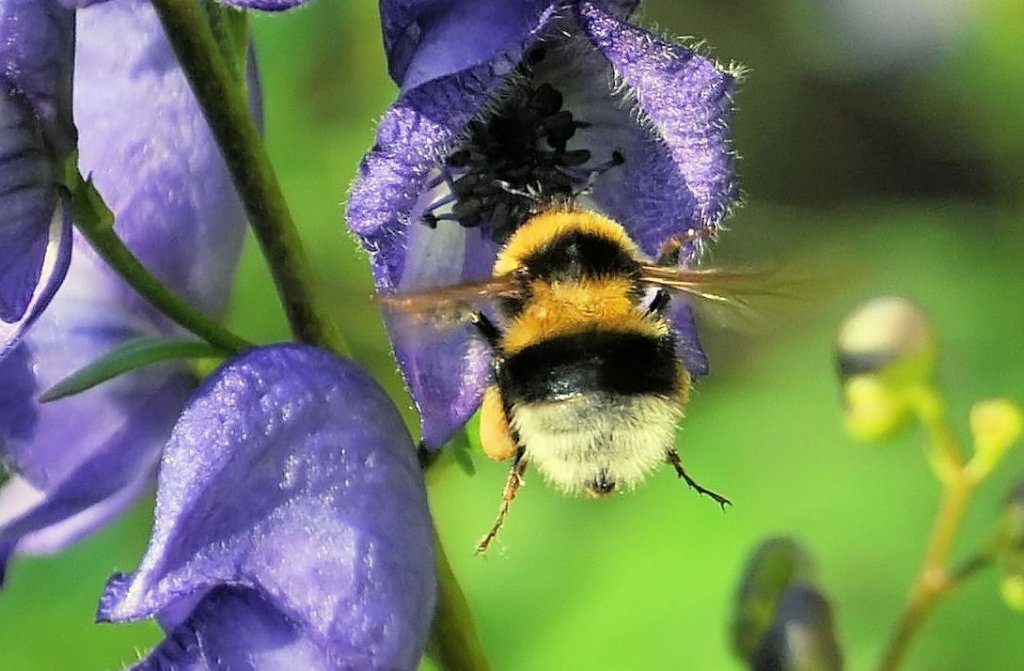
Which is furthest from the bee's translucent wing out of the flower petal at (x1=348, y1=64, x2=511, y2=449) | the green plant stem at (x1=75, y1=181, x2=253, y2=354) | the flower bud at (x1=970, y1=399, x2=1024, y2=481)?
the flower bud at (x1=970, y1=399, x2=1024, y2=481)

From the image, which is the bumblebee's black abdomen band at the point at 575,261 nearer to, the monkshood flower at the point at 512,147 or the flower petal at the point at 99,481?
the monkshood flower at the point at 512,147

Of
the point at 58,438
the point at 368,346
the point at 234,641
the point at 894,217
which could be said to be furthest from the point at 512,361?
the point at 894,217

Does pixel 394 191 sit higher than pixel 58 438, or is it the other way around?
pixel 394 191

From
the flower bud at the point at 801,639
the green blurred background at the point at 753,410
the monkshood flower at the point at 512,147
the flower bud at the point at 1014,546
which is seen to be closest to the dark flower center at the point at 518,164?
the monkshood flower at the point at 512,147

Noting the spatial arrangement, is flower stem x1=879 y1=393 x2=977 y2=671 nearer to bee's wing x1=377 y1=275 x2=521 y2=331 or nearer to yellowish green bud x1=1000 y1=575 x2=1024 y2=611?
yellowish green bud x1=1000 y1=575 x2=1024 y2=611

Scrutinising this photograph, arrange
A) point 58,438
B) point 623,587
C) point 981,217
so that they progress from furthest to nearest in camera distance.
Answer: point 981,217, point 623,587, point 58,438

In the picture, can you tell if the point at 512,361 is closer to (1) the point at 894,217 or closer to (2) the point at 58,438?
(2) the point at 58,438
